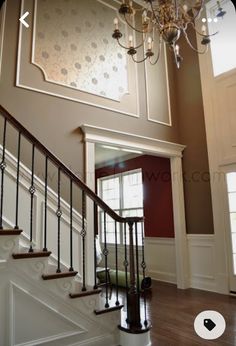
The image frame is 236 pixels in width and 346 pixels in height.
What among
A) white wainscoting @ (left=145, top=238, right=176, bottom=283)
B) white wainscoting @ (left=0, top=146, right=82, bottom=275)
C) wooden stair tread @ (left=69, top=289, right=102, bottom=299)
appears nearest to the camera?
wooden stair tread @ (left=69, top=289, right=102, bottom=299)

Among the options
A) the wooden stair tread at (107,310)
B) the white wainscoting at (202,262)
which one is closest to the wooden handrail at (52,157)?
the wooden stair tread at (107,310)

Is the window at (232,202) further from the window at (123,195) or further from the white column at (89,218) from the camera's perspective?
the white column at (89,218)

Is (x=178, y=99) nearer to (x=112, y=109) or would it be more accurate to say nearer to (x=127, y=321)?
(x=112, y=109)

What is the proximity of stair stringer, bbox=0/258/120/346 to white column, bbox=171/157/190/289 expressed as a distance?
8.83ft

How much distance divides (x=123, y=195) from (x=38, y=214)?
397 centimetres

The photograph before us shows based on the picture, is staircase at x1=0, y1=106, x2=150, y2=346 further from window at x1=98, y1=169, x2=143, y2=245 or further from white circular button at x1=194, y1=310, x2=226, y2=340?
window at x1=98, y1=169, x2=143, y2=245

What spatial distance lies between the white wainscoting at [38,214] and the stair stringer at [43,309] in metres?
0.73

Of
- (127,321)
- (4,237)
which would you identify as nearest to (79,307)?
(127,321)

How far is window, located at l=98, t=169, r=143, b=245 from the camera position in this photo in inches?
270

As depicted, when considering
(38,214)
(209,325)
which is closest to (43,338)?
(38,214)

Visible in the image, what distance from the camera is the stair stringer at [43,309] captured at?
2.23 m

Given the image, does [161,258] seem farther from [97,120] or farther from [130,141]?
[97,120]

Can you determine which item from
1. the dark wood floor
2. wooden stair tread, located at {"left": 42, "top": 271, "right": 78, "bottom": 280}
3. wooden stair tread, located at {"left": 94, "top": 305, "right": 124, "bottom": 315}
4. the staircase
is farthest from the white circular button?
wooden stair tread, located at {"left": 42, "top": 271, "right": 78, "bottom": 280}

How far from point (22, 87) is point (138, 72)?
2.25 m
